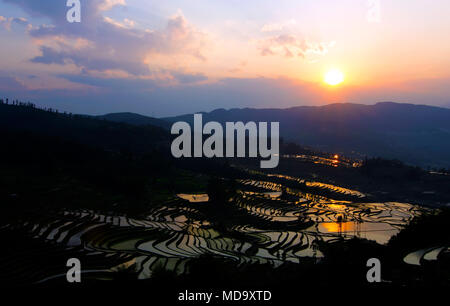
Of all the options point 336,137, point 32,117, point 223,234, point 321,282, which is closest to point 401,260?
point 321,282

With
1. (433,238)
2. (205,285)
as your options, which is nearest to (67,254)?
(205,285)

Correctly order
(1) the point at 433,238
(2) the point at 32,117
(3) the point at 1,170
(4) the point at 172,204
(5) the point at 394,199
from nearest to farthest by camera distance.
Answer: (1) the point at 433,238, (4) the point at 172,204, (3) the point at 1,170, (5) the point at 394,199, (2) the point at 32,117

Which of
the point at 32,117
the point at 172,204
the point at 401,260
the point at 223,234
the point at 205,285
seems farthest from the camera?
the point at 32,117

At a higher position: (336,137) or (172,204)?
(336,137)

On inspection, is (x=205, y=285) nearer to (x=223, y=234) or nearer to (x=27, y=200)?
(x=223, y=234)

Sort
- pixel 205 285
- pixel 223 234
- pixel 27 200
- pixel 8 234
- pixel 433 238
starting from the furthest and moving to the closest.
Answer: pixel 27 200
pixel 223 234
pixel 433 238
pixel 8 234
pixel 205 285

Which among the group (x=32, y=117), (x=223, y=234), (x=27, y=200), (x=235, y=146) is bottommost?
(x=223, y=234)

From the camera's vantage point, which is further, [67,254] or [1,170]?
[1,170]

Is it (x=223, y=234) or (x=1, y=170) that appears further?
(x=1, y=170)
